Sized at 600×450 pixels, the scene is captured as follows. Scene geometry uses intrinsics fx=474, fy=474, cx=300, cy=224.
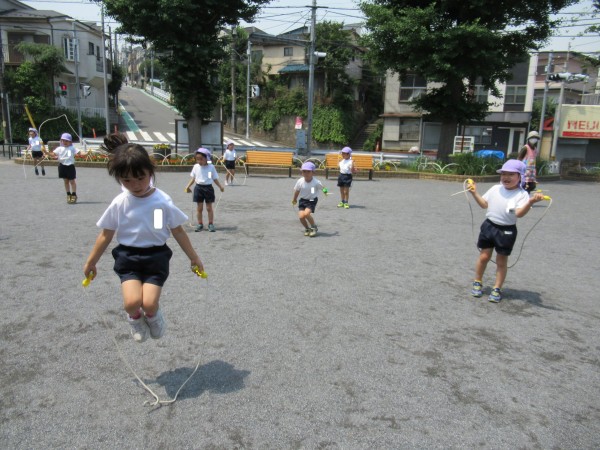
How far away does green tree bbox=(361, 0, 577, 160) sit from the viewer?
57.7 ft

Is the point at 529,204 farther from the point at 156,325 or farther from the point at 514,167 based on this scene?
the point at 156,325

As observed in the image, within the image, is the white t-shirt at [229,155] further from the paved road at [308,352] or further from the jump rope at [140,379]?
the jump rope at [140,379]

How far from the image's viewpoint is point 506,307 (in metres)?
5.26

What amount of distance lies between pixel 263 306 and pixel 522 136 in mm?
36971

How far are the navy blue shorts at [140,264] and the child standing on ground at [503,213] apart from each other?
11.5 ft

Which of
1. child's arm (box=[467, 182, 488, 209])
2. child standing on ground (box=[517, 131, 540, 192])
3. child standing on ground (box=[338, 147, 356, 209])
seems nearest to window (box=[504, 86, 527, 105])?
child standing on ground (box=[517, 131, 540, 192])

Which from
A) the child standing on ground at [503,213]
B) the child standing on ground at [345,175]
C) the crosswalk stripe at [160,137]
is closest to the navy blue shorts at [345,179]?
the child standing on ground at [345,175]

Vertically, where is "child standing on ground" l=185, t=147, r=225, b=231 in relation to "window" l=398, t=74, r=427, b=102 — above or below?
below

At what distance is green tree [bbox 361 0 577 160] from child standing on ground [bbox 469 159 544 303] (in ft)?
43.8

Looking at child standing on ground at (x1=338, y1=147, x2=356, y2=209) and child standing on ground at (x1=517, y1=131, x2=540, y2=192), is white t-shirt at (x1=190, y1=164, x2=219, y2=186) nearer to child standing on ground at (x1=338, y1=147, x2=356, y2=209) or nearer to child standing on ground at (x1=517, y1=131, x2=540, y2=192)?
child standing on ground at (x1=338, y1=147, x2=356, y2=209)

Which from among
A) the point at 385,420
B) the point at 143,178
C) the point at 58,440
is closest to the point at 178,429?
the point at 58,440

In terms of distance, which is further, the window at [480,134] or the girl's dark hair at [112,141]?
the window at [480,134]

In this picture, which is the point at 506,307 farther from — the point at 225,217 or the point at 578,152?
the point at 578,152

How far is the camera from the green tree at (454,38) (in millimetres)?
17594
